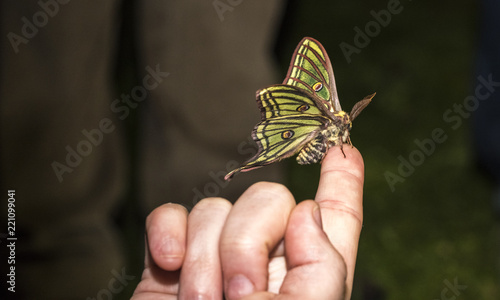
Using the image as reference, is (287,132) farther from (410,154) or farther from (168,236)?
(410,154)

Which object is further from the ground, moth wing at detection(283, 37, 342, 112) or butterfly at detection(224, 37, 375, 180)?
moth wing at detection(283, 37, 342, 112)

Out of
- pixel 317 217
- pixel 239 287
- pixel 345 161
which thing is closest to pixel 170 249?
pixel 239 287

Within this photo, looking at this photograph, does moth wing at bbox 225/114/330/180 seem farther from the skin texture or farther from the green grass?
the green grass

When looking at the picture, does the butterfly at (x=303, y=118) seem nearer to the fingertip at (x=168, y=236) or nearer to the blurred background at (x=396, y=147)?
the fingertip at (x=168, y=236)

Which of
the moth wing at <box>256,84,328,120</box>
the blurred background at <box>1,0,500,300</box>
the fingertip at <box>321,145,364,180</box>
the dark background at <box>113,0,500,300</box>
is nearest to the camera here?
the moth wing at <box>256,84,328,120</box>

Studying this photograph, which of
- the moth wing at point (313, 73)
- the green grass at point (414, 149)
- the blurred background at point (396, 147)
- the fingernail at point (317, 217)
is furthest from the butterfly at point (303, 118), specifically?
the green grass at point (414, 149)

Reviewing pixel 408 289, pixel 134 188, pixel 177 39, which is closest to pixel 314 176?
pixel 408 289

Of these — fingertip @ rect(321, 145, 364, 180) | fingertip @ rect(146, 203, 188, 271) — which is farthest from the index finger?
fingertip @ rect(146, 203, 188, 271)

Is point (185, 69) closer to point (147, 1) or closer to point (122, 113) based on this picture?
point (147, 1)
